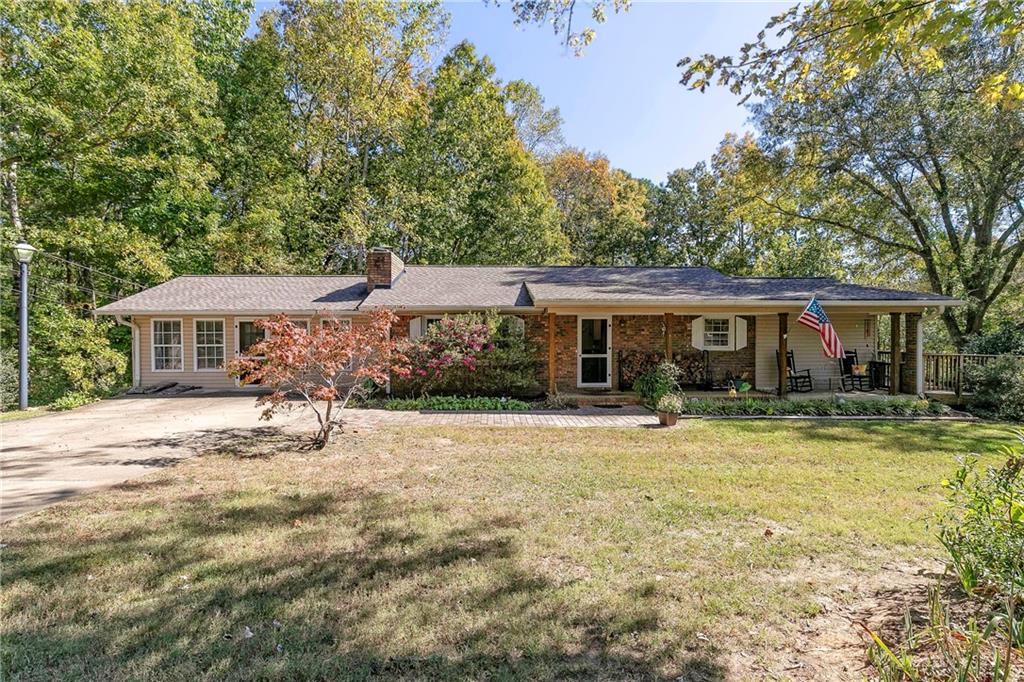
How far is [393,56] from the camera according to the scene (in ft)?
72.2

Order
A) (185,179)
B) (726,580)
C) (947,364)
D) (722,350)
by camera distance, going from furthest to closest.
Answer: (185,179) → (722,350) → (947,364) → (726,580)

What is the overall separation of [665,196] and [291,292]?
20259mm

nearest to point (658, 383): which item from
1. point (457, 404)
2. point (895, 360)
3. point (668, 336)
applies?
point (668, 336)

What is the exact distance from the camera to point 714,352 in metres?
14.2

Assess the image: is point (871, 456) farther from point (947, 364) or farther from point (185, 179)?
point (185, 179)

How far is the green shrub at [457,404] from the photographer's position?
11578 millimetres

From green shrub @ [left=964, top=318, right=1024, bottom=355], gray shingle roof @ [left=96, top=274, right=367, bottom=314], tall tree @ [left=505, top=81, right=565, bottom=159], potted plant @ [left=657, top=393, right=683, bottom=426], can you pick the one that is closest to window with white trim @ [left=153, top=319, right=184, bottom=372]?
gray shingle roof @ [left=96, top=274, right=367, bottom=314]

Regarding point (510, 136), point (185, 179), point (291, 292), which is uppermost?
point (510, 136)

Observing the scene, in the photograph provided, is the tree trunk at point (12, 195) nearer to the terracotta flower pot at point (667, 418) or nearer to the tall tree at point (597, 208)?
the terracotta flower pot at point (667, 418)

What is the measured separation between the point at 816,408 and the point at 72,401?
18.5 m

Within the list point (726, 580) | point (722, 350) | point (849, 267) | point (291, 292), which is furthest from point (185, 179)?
point (849, 267)

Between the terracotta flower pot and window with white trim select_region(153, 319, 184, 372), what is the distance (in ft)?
48.0

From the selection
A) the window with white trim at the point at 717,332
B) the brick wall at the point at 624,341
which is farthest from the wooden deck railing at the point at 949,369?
the window with white trim at the point at 717,332

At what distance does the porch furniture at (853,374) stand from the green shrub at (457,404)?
31.0 feet
